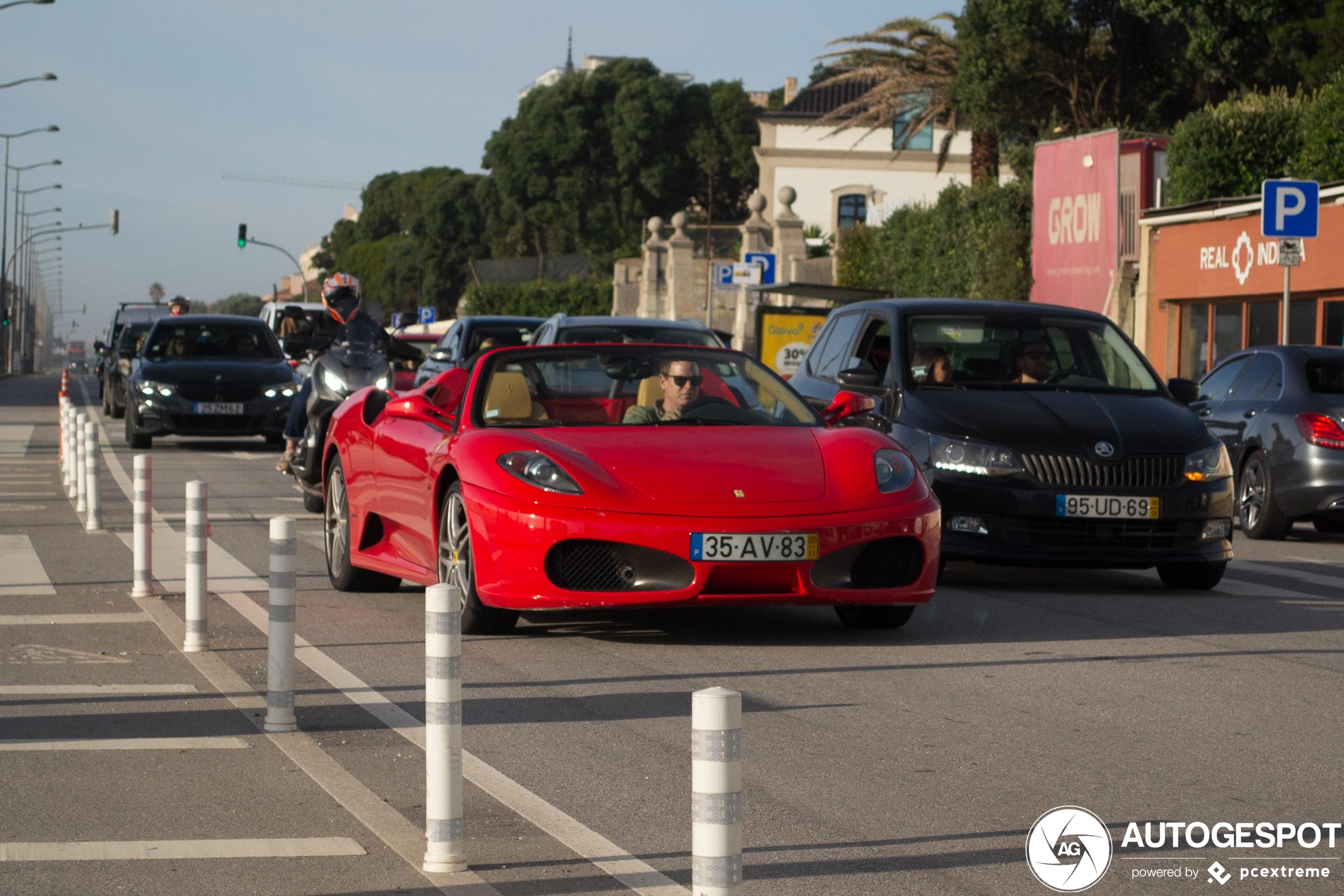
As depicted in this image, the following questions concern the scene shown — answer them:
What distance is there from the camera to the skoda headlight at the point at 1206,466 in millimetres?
10773

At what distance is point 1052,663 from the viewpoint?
27.0 ft

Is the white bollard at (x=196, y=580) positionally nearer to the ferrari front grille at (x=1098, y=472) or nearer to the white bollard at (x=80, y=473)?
the ferrari front grille at (x=1098, y=472)

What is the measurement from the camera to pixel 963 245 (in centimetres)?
4075

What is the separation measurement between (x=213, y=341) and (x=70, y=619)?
17014 millimetres

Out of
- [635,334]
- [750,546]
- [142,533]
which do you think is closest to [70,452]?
[635,334]

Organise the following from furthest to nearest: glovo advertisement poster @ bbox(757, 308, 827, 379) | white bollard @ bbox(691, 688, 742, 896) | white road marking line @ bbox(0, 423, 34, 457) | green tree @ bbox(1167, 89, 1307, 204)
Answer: green tree @ bbox(1167, 89, 1307, 204), glovo advertisement poster @ bbox(757, 308, 827, 379), white road marking line @ bbox(0, 423, 34, 457), white bollard @ bbox(691, 688, 742, 896)

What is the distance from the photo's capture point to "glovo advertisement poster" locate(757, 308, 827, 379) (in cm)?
2664

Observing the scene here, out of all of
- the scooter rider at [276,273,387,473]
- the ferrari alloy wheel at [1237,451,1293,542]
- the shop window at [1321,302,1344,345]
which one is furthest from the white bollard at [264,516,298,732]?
the shop window at [1321,302,1344,345]

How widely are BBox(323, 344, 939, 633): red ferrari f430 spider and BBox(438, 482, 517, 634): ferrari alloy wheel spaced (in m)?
0.01

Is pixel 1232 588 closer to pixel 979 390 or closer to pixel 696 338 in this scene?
pixel 979 390

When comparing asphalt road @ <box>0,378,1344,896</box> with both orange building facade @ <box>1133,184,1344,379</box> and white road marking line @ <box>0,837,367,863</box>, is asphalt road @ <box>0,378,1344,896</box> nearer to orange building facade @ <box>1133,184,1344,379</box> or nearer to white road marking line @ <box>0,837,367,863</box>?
white road marking line @ <box>0,837,367,863</box>

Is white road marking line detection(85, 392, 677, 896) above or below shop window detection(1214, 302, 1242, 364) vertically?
below

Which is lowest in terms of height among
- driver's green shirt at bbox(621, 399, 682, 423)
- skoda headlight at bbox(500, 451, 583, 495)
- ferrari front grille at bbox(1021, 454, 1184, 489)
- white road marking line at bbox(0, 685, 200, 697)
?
white road marking line at bbox(0, 685, 200, 697)

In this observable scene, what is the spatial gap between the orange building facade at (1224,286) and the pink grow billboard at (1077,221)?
63.3 inches
